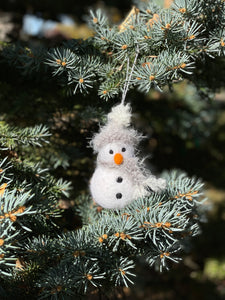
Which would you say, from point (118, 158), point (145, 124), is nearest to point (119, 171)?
point (118, 158)

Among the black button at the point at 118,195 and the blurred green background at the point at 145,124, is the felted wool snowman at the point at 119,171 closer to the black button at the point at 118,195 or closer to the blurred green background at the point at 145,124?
the black button at the point at 118,195

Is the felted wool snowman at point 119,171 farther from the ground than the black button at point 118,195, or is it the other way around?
the felted wool snowman at point 119,171

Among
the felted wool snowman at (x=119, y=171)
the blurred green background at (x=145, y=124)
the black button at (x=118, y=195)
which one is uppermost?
the blurred green background at (x=145, y=124)

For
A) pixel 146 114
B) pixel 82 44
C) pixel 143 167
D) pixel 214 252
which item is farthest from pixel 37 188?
→ pixel 214 252

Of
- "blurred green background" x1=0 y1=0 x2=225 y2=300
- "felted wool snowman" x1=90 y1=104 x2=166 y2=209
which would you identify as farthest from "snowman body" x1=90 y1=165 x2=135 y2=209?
"blurred green background" x1=0 y1=0 x2=225 y2=300

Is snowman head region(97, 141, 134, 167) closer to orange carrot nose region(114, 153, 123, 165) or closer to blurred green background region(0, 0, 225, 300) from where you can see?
orange carrot nose region(114, 153, 123, 165)

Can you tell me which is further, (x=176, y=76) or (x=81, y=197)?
(x=81, y=197)

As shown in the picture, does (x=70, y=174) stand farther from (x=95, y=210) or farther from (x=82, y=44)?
(x=82, y=44)

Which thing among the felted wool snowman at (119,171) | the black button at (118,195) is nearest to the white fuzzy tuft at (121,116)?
the felted wool snowman at (119,171)
